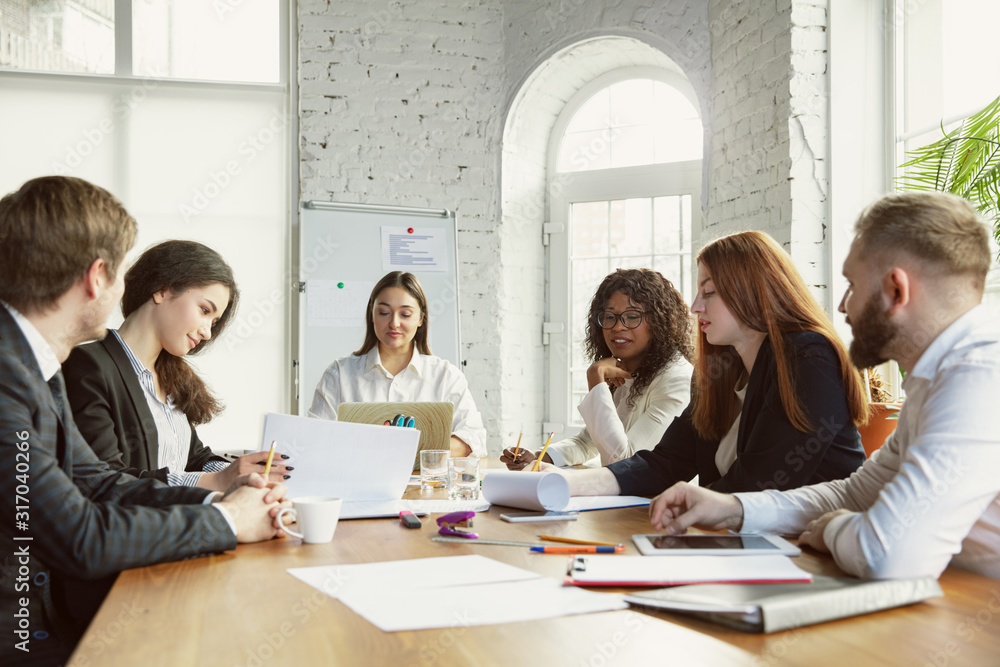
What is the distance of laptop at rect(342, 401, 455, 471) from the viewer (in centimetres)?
215

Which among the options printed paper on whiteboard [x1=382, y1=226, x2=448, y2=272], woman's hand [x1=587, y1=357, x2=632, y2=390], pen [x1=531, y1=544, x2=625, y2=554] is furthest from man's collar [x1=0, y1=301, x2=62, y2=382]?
printed paper on whiteboard [x1=382, y1=226, x2=448, y2=272]

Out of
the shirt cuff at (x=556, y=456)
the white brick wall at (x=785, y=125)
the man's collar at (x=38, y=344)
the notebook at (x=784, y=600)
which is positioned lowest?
the shirt cuff at (x=556, y=456)

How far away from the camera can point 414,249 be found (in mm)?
4273

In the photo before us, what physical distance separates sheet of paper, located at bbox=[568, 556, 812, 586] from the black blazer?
A: 1.62 feet

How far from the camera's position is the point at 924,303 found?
3.92ft

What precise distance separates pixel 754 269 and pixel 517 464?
2.80 ft

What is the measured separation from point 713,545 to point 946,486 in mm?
324

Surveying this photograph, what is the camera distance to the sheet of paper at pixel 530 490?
1.55 metres

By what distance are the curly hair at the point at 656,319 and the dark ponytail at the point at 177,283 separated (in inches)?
53.3

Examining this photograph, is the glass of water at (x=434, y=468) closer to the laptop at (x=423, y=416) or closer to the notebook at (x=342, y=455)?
the notebook at (x=342, y=455)

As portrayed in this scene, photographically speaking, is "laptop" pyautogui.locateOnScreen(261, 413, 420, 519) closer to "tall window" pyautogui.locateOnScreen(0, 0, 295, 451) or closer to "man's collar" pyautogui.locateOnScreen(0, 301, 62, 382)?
"man's collar" pyautogui.locateOnScreen(0, 301, 62, 382)

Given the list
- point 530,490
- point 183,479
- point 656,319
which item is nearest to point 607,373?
point 656,319

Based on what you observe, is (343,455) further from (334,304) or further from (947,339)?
(334,304)

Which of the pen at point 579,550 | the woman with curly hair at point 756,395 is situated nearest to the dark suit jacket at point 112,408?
the pen at point 579,550
